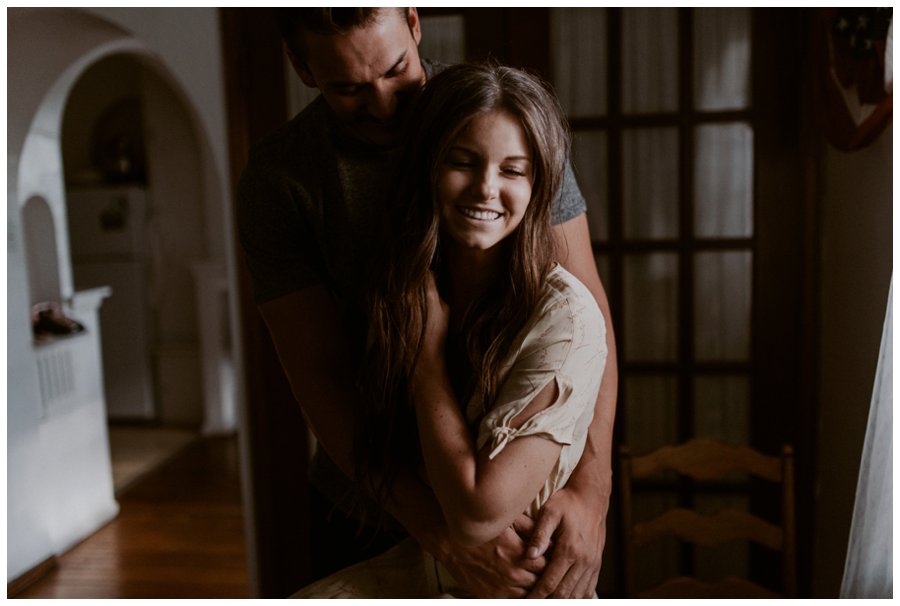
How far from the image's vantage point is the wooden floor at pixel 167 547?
2662mm

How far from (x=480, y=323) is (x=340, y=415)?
28 centimetres

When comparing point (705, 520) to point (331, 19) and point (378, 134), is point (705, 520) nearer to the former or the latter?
point (378, 134)

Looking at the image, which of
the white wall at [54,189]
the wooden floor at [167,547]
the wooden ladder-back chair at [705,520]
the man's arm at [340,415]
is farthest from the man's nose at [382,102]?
the wooden floor at [167,547]

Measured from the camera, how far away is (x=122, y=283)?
476 centimetres

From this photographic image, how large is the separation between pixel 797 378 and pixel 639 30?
3.64ft

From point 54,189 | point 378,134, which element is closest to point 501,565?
point 378,134

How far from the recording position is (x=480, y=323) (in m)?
0.97

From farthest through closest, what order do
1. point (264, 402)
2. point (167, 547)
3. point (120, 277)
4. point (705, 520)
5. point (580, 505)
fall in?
point (120, 277) → point (167, 547) → point (264, 402) → point (705, 520) → point (580, 505)

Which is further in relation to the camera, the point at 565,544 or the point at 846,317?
the point at 846,317

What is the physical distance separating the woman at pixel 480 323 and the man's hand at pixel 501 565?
46mm

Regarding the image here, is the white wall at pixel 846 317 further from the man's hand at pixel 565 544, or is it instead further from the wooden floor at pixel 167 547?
the wooden floor at pixel 167 547

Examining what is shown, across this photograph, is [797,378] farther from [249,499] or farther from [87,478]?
[87,478]

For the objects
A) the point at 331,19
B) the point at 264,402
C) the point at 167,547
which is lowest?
the point at 167,547

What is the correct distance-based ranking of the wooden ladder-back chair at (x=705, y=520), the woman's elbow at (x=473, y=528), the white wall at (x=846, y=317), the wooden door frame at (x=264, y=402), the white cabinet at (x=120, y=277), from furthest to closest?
the white cabinet at (x=120, y=277) < the wooden door frame at (x=264, y=402) < the wooden ladder-back chair at (x=705, y=520) < the white wall at (x=846, y=317) < the woman's elbow at (x=473, y=528)
